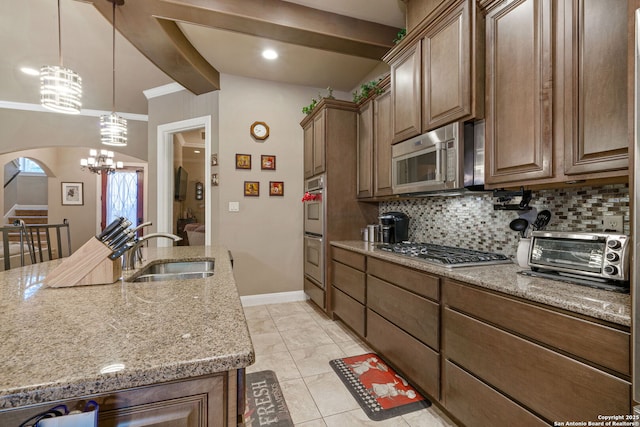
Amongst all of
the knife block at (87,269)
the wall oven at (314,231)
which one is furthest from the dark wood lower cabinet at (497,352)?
the knife block at (87,269)

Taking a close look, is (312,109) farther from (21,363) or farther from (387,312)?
(21,363)

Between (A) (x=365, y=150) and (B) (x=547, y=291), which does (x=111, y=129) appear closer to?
(A) (x=365, y=150)

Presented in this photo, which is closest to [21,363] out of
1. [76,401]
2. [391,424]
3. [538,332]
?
[76,401]

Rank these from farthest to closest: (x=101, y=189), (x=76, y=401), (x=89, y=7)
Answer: (x=101, y=189) < (x=89, y=7) < (x=76, y=401)

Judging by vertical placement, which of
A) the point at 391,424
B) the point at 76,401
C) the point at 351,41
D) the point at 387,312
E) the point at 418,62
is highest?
the point at 351,41

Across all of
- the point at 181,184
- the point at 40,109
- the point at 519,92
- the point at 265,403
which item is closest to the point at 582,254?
the point at 519,92

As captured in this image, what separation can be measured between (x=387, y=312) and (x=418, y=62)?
71.6 inches

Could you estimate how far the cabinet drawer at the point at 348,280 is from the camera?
253cm

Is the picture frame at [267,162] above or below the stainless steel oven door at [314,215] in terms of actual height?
above

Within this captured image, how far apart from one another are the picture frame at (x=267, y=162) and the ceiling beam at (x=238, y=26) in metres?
1.21

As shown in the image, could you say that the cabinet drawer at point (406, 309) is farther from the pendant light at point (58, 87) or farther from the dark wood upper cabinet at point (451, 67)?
the pendant light at point (58, 87)

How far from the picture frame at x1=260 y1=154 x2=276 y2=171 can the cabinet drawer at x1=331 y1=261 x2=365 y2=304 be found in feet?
4.95

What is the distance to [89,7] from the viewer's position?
7.94 feet

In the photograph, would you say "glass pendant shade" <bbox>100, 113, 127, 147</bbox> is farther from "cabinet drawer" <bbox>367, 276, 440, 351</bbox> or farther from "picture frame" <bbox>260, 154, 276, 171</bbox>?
"cabinet drawer" <bbox>367, 276, 440, 351</bbox>
